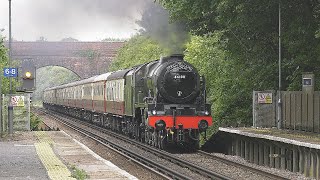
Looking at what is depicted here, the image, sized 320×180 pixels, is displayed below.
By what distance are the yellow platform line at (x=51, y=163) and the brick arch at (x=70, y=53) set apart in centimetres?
5933

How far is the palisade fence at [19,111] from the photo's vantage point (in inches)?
1200

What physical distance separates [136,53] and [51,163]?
49783mm

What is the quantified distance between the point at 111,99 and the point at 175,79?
11111mm

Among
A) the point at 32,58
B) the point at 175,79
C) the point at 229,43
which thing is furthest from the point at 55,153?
the point at 32,58

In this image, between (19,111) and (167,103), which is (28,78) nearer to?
(19,111)

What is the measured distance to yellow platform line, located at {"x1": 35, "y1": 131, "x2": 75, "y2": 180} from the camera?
14403 mm

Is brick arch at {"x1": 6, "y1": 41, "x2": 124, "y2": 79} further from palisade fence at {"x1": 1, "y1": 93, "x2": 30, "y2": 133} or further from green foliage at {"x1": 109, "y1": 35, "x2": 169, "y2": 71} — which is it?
palisade fence at {"x1": 1, "y1": 93, "x2": 30, "y2": 133}

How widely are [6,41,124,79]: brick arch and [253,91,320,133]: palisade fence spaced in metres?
60.7

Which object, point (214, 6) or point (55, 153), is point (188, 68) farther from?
point (55, 153)

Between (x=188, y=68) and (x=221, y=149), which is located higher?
(x=188, y=68)

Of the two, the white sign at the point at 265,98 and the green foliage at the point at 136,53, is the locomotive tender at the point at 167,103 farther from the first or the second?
the green foliage at the point at 136,53

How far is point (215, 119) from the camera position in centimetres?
3073

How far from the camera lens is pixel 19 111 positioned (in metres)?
31.5

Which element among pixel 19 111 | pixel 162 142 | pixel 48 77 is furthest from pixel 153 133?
pixel 48 77
